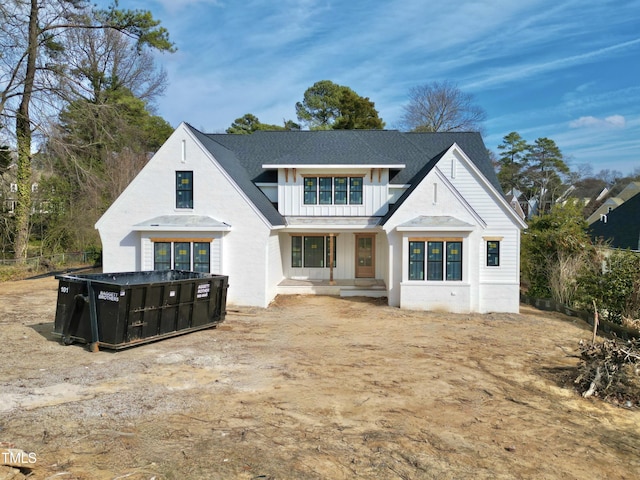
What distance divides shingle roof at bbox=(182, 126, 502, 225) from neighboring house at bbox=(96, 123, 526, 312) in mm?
196

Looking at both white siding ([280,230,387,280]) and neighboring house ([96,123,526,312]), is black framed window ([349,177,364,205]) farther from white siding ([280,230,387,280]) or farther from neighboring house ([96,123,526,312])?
white siding ([280,230,387,280])

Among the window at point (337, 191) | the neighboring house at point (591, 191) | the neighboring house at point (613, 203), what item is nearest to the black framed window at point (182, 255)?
the window at point (337, 191)

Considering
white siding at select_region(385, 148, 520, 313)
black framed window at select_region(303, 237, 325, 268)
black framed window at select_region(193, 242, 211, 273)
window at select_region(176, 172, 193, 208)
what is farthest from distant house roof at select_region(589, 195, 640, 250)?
window at select_region(176, 172, 193, 208)

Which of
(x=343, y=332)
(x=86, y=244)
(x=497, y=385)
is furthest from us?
(x=86, y=244)

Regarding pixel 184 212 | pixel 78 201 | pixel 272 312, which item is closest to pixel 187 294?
pixel 272 312

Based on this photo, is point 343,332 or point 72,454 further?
point 343,332

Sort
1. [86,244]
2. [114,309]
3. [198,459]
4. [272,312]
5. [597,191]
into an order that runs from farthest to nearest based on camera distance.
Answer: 1. [597,191]
2. [86,244]
3. [272,312]
4. [114,309]
5. [198,459]

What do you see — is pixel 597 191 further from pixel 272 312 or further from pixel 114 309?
pixel 114 309

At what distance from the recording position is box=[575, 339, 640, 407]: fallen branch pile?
25.7 feet

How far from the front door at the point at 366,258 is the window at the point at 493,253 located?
5147mm

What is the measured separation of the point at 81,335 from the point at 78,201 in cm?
2541

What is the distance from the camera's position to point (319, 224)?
18500 millimetres

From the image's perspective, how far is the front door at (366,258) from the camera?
20188 millimetres

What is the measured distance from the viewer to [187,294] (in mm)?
11391
